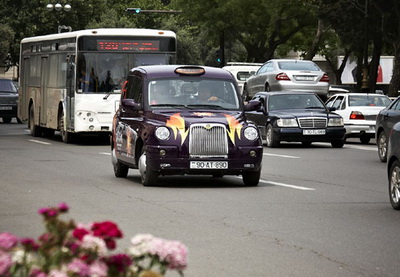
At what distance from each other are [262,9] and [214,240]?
64967 millimetres

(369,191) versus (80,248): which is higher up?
(80,248)

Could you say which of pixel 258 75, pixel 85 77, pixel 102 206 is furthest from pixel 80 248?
pixel 258 75

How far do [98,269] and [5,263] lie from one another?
0.32m

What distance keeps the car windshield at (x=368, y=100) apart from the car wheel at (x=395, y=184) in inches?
784

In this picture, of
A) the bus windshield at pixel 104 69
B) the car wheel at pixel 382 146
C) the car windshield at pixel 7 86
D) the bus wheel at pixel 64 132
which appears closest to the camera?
the car wheel at pixel 382 146

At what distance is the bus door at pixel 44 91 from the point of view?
112 ft

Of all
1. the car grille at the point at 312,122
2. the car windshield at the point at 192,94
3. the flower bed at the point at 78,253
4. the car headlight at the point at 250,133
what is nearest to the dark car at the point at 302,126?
the car grille at the point at 312,122

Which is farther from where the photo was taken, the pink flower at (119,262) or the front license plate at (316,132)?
the front license plate at (316,132)

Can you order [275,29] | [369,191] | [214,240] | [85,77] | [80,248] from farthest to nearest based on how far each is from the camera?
[275,29] < [85,77] < [369,191] < [214,240] < [80,248]

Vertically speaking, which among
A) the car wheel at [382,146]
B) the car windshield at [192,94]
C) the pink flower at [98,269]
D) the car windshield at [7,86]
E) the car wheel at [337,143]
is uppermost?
the pink flower at [98,269]

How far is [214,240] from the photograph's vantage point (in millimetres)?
10633

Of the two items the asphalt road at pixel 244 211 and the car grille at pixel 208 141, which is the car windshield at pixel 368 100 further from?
the car grille at pixel 208 141

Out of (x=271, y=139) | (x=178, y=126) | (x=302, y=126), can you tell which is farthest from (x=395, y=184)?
(x=271, y=139)

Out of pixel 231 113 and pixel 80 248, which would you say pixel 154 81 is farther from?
pixel 80 248
